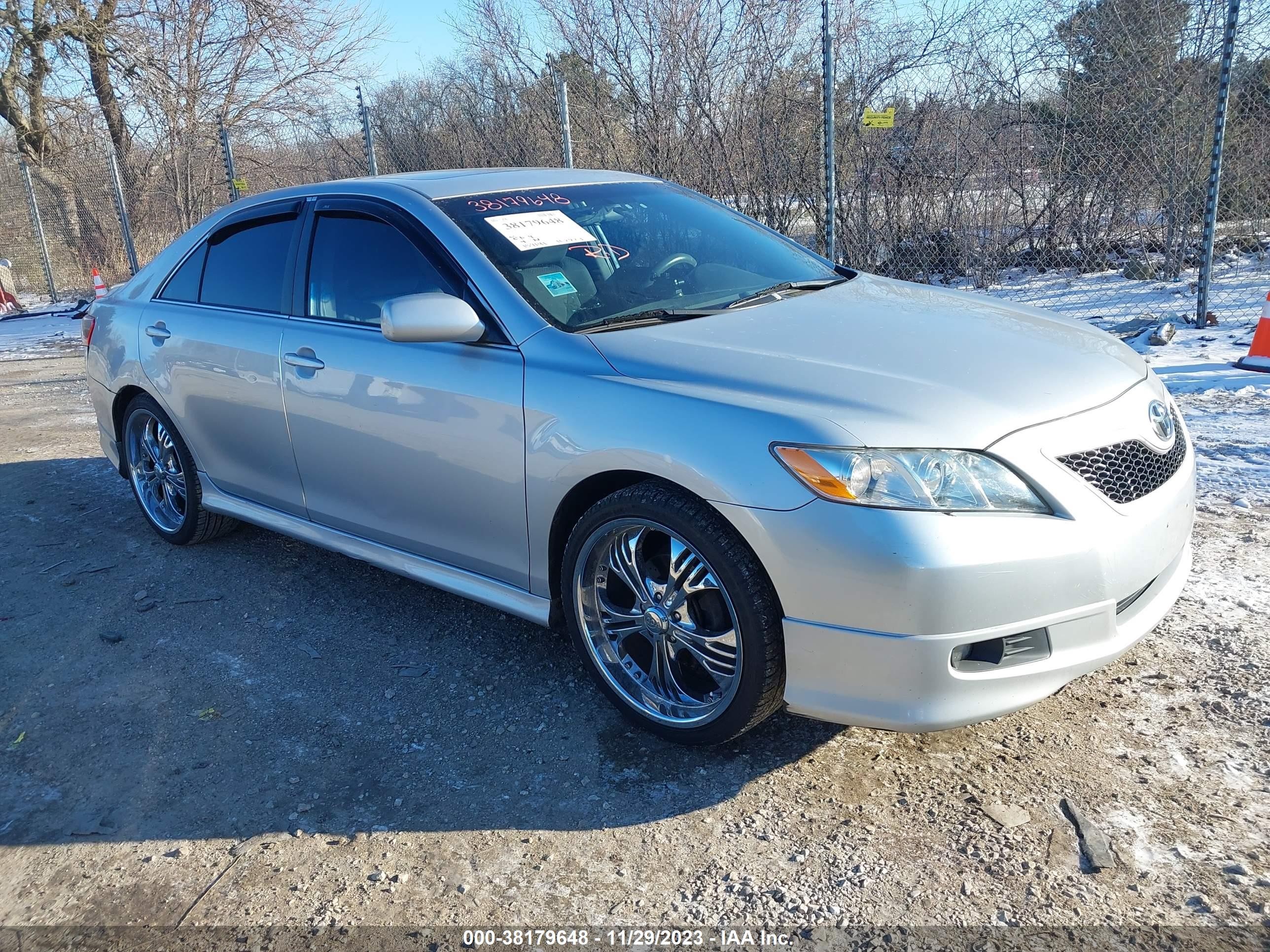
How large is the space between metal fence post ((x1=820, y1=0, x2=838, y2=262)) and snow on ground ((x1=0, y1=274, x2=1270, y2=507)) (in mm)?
2056

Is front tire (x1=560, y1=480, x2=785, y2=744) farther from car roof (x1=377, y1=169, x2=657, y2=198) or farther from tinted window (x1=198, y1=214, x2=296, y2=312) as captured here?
tinted window (x1=198, y1=214, x2=296, y2=312)

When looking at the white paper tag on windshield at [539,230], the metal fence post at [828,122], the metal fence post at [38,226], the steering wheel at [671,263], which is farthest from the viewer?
the metal fence post at [38,226]

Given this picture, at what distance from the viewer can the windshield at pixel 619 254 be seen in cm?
329

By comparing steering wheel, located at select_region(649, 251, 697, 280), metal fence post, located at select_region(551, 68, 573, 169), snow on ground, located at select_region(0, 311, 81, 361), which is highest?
metal fence post, located at select_region(551, 68, 573, 169)

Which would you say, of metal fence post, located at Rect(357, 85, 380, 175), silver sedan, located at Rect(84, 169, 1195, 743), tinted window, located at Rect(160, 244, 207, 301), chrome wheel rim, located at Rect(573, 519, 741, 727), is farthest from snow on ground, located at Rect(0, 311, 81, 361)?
chrome wheel rim, located at Rect(573, 519, 741, 727)

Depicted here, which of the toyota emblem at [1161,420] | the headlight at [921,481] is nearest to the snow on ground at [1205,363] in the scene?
the toyota emblem at [1161,420]

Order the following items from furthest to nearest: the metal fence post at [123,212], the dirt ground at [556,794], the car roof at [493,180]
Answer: the metal fence post at [123,212], the car roof at [493,180], the dirt ground at [556,794]

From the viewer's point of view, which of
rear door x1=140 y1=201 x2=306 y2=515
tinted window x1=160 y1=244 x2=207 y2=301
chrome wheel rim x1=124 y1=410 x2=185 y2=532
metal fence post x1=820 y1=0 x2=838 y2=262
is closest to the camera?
rear door x1=140 y1=201 x2=306 y2=515

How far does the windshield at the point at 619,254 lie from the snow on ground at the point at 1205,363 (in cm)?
235

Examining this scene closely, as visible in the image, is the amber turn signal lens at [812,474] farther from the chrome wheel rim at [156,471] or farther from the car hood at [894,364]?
the chrome wheel rim at [156,471]

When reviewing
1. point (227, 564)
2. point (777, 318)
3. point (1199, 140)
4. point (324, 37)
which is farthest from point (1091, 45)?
point (324, 37)

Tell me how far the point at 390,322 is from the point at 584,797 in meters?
1.58

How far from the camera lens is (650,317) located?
324cm

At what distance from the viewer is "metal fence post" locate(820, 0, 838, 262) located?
7.54 m
